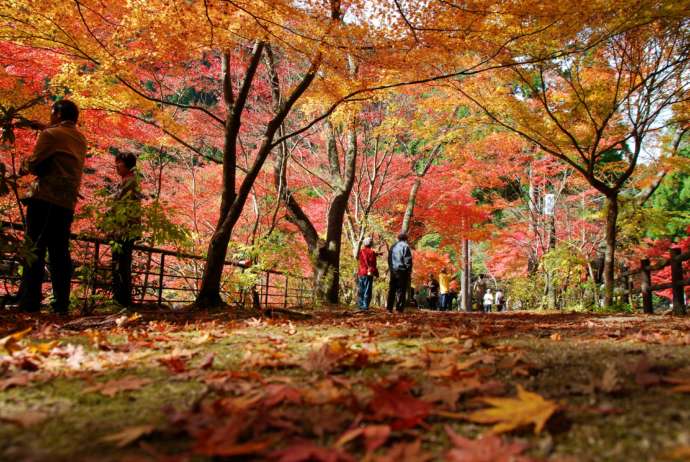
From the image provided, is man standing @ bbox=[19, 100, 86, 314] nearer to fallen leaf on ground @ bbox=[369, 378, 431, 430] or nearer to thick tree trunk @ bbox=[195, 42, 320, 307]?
thick tree trunk @ bbox=[195, 42, 320, 307]

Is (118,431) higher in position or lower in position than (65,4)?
lower

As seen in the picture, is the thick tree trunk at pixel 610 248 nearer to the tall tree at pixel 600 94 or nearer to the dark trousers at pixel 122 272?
Answer: the tall tree at pixel 600 94

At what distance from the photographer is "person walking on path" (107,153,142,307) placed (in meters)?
4.15

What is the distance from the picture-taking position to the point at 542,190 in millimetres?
15195

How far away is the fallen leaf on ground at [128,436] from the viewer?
1.01 meters

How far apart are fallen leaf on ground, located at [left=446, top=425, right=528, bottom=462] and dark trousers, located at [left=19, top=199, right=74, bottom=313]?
3682 millimetres

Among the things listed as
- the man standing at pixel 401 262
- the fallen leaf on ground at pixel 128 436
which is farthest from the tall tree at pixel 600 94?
the fallen leaf on ground at pixel 128 436

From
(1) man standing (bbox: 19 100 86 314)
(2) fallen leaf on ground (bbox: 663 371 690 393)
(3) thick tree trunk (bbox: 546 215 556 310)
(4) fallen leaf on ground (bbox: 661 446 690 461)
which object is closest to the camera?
(4) fallen leaf on ground (bbox: 661 446 690 461)

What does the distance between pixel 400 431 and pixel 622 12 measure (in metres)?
7.00

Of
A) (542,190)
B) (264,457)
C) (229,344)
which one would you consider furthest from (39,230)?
(542,190)

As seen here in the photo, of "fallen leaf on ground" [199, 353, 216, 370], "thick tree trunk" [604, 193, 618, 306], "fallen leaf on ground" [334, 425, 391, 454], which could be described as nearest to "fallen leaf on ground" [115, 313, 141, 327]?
"fallen leaf on ground" [199, 353, 216, 370]

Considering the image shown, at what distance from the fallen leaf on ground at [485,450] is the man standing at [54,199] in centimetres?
361

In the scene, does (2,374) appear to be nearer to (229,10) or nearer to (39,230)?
(39,230)

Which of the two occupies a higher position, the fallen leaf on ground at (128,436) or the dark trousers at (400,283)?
the dark trousers at (400,283)
